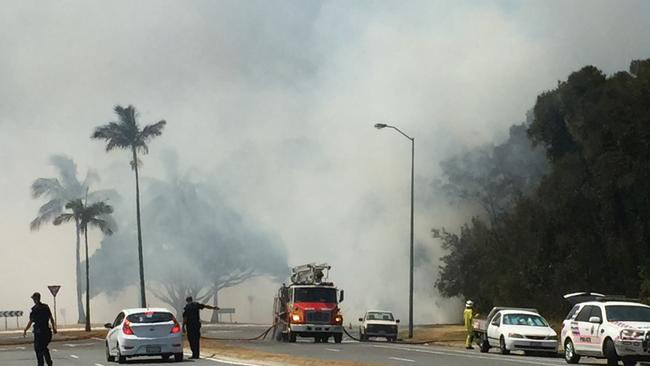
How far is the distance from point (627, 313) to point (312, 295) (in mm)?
22481

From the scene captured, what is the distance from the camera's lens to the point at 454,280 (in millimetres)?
89688

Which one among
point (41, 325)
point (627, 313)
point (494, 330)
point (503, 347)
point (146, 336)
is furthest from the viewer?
point (494, 330)

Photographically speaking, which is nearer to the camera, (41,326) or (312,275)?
(41,326)

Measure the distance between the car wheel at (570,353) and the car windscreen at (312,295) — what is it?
19.7 m

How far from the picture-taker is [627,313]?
97.8 ft

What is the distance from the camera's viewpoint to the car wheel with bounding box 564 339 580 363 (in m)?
31.3

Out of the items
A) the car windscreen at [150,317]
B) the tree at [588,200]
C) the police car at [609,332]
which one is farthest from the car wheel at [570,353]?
the tree at [588,200]

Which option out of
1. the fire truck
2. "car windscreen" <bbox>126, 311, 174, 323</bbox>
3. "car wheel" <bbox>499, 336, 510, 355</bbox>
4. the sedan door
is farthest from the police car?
the fire truck

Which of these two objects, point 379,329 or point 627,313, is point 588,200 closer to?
point 379,329

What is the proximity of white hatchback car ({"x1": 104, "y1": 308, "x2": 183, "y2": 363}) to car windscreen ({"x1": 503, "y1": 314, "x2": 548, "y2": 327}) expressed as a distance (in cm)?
1247

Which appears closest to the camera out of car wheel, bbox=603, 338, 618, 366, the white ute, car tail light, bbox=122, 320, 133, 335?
car wheel, bbox=603, 338, 618, 366

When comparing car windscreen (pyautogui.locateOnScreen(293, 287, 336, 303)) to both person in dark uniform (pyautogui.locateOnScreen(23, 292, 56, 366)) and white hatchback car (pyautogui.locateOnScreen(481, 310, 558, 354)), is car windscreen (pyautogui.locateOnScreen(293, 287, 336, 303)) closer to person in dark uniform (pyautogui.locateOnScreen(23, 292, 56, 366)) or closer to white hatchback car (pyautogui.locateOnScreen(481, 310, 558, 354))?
white hatchback car (pyautogui.locateOnScreen(481, 310, 558, 354))

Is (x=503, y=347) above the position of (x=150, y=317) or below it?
below

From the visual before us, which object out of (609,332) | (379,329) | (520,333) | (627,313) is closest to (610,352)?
(609,332)
